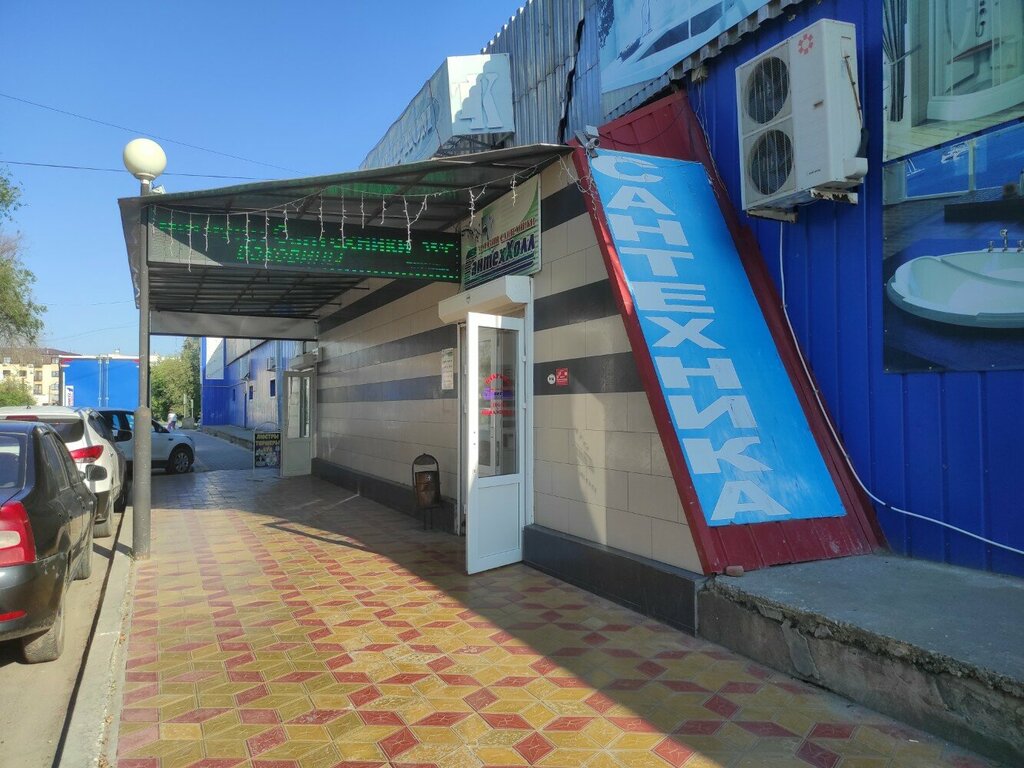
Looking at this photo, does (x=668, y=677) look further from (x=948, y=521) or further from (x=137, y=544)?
(x=137, y=544)

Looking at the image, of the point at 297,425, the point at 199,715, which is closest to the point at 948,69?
the point at 199,715

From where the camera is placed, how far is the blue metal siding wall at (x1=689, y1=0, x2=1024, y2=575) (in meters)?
4.45

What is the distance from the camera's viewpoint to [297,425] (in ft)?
51.9

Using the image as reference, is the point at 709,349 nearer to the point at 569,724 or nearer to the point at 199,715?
the point at 569,724

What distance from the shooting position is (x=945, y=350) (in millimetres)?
4680

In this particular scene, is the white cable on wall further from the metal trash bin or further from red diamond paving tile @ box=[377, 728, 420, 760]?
the metal trash bin

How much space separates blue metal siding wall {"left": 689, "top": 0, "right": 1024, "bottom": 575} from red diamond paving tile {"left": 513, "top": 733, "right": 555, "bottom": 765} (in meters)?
3.03

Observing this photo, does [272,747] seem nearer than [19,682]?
Yes

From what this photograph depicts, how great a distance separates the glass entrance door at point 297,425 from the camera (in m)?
15.3

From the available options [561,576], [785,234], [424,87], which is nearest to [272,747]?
[561,576]

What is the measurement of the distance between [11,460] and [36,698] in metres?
1.53

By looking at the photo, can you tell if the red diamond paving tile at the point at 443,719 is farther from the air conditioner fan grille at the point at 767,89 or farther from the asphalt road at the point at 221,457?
the asphalt road at the point at 221,457

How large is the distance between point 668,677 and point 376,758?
1.72 meters

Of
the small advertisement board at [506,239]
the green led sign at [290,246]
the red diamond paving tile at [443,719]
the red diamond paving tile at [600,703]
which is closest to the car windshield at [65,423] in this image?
the green led sign at [290,246]
